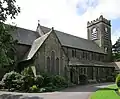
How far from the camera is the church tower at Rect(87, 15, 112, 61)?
5284 cm

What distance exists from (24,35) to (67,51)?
9.92 meters

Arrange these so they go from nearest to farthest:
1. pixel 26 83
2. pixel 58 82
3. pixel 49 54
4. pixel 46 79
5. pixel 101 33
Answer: pixel 26 83 → pixel 46 79 → pixel 58 82 → pixel 49 54 → pixel 101 33

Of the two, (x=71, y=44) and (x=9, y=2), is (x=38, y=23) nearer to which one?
(x=71, y=44)

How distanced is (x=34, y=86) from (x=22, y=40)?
13113 millimetres

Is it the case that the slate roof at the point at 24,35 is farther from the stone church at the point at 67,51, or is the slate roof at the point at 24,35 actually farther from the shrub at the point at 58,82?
the shrub at the point at 58,82

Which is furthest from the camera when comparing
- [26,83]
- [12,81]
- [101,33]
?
[101,33]

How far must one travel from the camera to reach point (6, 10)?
20.0 meters

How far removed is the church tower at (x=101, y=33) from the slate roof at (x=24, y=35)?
21677 millimetres

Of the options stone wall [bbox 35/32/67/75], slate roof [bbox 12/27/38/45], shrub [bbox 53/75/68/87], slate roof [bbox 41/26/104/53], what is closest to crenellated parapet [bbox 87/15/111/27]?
slate roof [bbox 41/26/104/53]

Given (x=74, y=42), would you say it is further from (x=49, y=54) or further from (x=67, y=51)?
(x=49, y=54)

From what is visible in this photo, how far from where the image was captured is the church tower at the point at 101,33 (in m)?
52.8

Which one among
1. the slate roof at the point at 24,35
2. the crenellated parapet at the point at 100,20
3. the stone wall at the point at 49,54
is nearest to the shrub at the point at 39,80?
the stone wall at the point at 49,54

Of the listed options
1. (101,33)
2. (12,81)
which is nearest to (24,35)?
(12,81)

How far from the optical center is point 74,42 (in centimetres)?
4409
